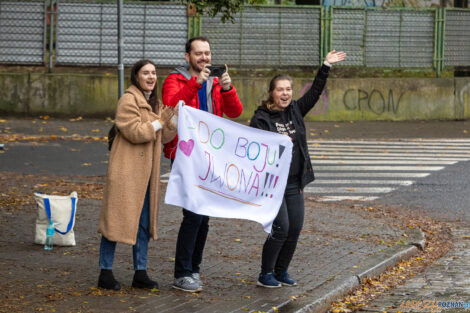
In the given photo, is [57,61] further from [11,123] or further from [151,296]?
[151,296]

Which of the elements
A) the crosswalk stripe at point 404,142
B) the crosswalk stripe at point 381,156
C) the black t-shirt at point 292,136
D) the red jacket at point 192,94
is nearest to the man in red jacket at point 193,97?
the red jacket at point 192,94

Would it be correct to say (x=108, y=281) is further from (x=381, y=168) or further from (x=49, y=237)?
(x=381, y=168)

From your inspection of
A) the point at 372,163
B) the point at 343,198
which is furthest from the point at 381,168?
the point at 343,198

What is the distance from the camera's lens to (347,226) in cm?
1035

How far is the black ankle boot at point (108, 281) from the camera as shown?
7.00m

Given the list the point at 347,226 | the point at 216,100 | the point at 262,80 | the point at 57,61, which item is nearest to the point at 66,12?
the point at 57,61

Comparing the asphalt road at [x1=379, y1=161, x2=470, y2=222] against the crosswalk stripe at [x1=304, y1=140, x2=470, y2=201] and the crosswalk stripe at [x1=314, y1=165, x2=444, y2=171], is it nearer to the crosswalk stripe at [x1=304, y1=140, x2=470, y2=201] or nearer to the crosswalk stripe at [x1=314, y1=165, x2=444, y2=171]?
→ the crosswalk stripe at [x1=304, y1=140, x2=470, y2=201]

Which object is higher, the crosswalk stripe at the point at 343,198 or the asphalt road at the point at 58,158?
the asphalt road at the point at 58,158

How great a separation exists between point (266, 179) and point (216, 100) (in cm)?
74

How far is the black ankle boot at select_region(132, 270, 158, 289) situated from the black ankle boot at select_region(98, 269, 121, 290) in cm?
14

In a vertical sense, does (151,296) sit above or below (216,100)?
below

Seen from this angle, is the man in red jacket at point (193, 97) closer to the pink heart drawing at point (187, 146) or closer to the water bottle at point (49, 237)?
the pink heart drawing at point (187, 146)

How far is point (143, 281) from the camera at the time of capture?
7.05 m

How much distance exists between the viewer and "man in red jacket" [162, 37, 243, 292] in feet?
23.1
